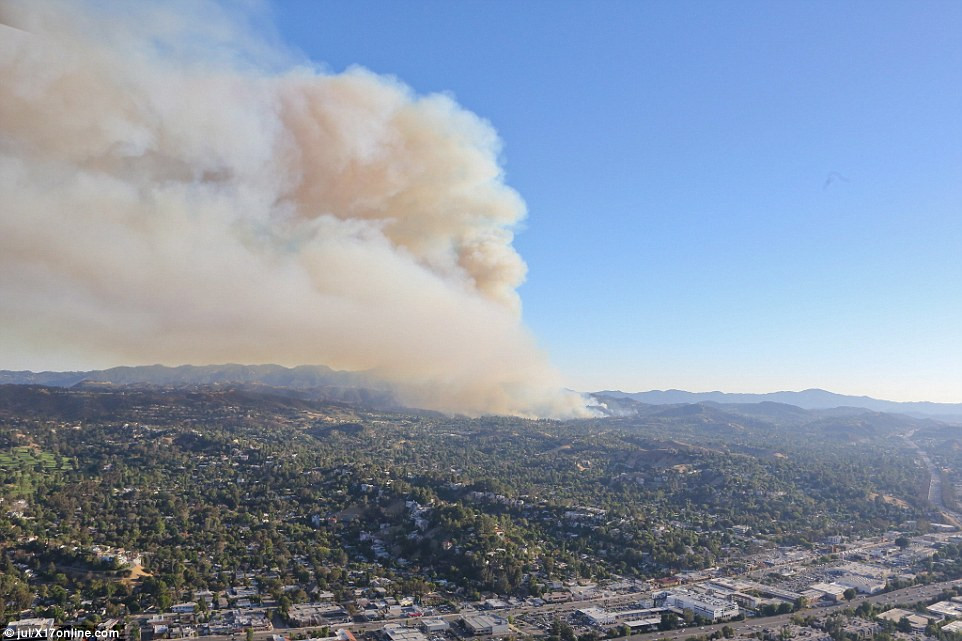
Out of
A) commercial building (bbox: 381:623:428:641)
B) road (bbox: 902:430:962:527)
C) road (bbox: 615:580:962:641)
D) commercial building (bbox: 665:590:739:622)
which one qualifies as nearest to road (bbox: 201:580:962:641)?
road (bbox: 615:580:962:641)

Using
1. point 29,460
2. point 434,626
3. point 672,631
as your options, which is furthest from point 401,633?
point 29,460

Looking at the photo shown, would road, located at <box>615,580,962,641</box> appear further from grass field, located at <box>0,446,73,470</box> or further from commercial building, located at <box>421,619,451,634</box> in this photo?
grass field, located at <box>0,446,73,470</box>

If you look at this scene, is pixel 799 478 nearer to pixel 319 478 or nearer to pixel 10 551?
pixel 319 478

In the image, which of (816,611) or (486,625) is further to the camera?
(816,611)

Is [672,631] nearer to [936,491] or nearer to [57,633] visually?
[57,633]

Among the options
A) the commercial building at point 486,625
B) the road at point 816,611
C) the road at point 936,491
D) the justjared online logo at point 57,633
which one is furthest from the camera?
the road at point 936,491

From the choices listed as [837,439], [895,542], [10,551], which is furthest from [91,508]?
[837,439]

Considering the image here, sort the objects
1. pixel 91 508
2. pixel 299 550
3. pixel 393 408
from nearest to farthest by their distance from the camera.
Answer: pixel 299 550, pixel 91 508, pixel 393 408

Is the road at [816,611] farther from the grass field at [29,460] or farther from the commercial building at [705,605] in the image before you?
the grass field at [29,460]

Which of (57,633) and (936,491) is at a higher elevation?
(936,491)

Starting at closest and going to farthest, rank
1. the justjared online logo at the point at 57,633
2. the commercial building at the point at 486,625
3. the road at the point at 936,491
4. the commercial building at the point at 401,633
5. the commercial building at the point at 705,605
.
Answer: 1. the justjared online logo at the point at 57,633
2. the commercial building at the point at 401,633
3. the commercial building at the point at 486,625
4. the commercial building at the point at 705,605
5. the road at the point at 936,491

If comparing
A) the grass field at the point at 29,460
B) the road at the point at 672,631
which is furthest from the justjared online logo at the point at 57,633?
the grass field at the point at 29,460
